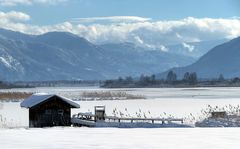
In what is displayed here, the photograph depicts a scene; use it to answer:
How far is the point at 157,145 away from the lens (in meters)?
18.5

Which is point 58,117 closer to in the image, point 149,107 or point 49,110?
point 49,110

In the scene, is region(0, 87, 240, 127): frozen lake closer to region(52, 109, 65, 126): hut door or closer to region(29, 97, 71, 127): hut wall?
region(29, 97, 71, 127): hut wall

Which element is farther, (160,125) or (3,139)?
(160,125)

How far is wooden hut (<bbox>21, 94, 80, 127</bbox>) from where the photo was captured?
111ft

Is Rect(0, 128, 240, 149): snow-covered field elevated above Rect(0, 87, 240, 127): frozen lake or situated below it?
below

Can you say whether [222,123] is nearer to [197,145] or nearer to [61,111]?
[61,111]

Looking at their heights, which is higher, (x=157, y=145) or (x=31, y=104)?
(x=31, y=104)

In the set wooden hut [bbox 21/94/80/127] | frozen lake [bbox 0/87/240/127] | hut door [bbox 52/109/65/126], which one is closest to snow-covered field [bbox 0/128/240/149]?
wooden hut [bbox 21/94/80/127]

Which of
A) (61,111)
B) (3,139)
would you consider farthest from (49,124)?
(3,139)

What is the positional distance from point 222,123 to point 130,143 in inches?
568

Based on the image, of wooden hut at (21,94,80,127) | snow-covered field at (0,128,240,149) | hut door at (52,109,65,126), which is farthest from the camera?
hut door at (52,109,65,126)

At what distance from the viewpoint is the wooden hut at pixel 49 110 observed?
111 feet

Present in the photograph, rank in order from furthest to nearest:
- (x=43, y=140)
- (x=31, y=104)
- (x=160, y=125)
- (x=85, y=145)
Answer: (x=31, y=104) → (x=160, y=125) → (x=43, y=140) → (x=85, y=145)

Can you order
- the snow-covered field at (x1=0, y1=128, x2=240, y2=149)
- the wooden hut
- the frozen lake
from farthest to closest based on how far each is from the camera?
the frozen lake, the wooden hut, the snow-covered field at (x1=0, y1=128, x2=240, y2=149)
